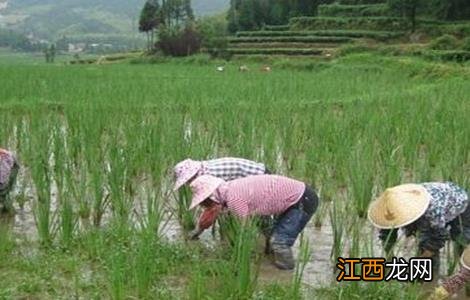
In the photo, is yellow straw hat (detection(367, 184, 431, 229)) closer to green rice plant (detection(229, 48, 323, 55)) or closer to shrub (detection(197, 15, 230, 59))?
green rice plant (detection(229, 48, 323, 55))

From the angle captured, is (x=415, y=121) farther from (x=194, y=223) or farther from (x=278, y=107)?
(x=194, y=223)

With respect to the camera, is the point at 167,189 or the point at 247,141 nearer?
the point at 167,189

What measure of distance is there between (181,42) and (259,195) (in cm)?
3012

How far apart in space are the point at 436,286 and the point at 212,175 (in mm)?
1268

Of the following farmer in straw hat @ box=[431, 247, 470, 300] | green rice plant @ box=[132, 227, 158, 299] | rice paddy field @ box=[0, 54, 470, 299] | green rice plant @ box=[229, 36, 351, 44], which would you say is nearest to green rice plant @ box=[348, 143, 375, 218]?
rice paddy field @ box=[0, 54, 470, 299]

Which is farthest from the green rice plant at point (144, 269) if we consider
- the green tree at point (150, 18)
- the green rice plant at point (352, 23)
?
the green tree at point (150, 18)

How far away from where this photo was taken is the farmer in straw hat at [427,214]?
119 inches

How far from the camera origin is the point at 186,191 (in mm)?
3814

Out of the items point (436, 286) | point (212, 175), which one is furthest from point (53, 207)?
point (436, 286)

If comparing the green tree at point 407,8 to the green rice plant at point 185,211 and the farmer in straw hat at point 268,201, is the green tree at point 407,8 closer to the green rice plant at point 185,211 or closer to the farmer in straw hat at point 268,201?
the green rice plant at point 185,211

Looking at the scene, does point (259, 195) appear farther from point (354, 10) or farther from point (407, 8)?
point (354, 10)

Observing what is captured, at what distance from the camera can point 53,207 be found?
14.6 ft

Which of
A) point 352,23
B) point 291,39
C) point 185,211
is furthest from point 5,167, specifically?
point 352,23

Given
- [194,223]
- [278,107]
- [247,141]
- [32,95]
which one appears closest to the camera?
[194,223]
